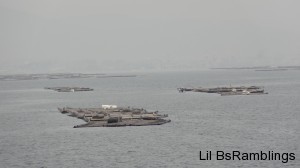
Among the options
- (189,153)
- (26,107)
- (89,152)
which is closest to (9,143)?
(89,152)

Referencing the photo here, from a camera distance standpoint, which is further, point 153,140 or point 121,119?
point 121,119

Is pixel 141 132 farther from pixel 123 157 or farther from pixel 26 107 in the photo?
pixel 26 107

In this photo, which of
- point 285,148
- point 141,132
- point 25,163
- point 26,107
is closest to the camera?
point 25,163

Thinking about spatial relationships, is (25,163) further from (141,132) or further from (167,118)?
(167,118)

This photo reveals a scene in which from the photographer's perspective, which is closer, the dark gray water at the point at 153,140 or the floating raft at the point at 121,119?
the dark gray water at the point at 153,140

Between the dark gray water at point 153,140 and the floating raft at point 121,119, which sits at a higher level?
the floating raft at point 121,119

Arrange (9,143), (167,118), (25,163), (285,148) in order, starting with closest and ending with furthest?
1. (25,163)
2. (285,148)
3. (9,143)
4. (167,118)

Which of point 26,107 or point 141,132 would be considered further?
point 26,107

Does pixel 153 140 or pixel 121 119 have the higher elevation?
pixel 121 119

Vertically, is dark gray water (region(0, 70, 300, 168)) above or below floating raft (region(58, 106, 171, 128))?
below

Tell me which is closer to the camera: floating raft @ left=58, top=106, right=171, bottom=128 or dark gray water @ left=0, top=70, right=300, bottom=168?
dark gray water @ left=0, top=70, right=300, bottom=168
